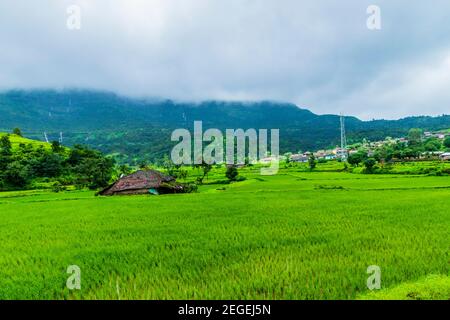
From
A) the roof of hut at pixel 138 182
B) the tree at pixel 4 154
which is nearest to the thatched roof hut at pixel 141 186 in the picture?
the roof of hut at pixel 138 182

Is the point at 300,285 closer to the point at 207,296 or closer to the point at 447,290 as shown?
the point at 207,296

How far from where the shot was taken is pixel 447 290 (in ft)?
14.8

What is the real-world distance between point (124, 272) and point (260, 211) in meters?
7.88

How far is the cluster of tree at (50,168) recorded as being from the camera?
1438 inches

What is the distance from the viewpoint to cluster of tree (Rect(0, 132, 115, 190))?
36531 mm

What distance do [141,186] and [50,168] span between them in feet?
64.6

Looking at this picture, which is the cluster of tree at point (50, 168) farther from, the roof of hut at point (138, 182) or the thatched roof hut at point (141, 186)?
the thatched roof hut at point (141, 186)

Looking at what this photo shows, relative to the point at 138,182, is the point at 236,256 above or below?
above

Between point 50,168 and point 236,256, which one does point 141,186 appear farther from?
point 236,256

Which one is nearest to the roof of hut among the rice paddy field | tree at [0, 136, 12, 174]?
the rice paddy field

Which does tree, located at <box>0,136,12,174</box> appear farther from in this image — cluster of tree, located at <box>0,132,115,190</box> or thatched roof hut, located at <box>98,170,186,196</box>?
thatched roof hut, located at <box>98,170,186,196</box>

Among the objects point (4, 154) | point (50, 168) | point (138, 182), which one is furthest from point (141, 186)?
point (4, 154)

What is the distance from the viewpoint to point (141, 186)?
94.3ft
